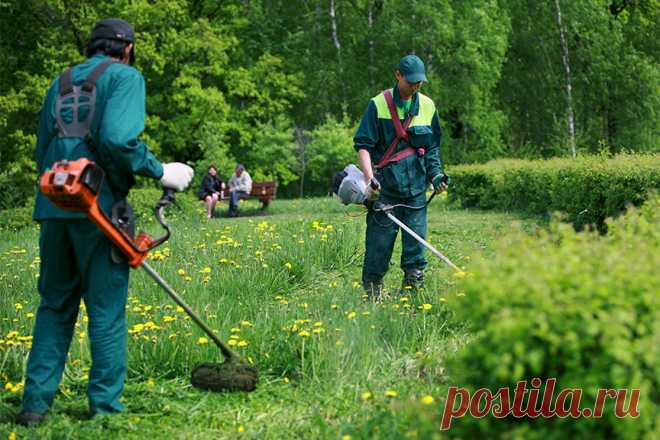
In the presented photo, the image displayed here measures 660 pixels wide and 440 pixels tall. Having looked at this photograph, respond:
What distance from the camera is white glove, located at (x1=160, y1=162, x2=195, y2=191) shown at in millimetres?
4246

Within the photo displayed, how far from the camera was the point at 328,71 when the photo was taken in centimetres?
3234

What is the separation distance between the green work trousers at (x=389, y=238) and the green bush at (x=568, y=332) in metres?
3.75

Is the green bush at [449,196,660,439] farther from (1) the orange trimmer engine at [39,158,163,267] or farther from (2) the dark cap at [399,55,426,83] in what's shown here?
(2) the dark cap at [399,55,426,83]

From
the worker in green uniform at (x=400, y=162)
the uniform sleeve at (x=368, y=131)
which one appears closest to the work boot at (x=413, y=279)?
the worker in green uniform at (x=400, y=162)

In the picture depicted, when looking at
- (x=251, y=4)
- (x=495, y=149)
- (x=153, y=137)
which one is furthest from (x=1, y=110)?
(x=495, y=149)

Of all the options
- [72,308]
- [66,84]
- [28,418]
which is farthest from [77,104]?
[28,418]

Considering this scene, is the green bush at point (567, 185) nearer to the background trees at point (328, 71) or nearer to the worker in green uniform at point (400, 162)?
the worker in green uniform at point (400, 162)

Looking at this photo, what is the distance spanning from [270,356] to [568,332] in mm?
2676

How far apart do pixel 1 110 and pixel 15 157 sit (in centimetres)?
258

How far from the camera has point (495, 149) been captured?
3250 centimetres

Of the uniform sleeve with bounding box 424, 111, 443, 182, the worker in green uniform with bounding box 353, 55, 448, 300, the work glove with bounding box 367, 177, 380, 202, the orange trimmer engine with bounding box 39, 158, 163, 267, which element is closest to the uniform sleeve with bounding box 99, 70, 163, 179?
the orange trimmer engine with bounding box 39, 158, 163, 267

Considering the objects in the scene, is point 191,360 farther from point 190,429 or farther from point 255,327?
point 190,429

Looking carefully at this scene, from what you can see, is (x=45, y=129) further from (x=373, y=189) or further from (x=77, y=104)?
(x=373, y=189)

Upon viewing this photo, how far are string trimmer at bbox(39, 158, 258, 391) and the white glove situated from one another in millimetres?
72
